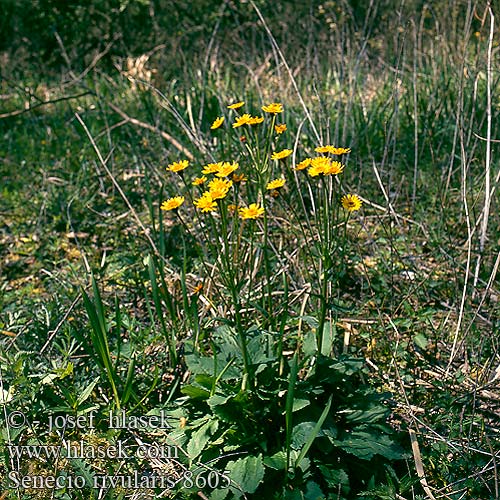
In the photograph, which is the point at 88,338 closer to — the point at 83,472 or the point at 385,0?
the point at 83,472

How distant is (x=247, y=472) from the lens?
1.51 m

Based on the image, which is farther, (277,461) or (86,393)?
(86,393)

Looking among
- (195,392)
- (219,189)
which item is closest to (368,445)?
(195,392)

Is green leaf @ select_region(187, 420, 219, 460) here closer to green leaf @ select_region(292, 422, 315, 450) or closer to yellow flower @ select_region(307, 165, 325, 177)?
green leaf @ select_region(292, 422, 315, 450)

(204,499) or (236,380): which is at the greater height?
(236,380)

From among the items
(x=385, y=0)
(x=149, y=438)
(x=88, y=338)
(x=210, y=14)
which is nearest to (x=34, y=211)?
(x=88, y=338)

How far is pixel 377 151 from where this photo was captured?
3406mm

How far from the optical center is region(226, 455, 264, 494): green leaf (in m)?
1.48

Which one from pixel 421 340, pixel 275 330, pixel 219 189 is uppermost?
pixel 219 189

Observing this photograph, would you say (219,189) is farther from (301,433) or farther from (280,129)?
(301,433)

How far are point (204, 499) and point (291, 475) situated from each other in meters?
0.21

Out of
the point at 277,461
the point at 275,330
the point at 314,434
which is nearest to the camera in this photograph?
the point at 314,434

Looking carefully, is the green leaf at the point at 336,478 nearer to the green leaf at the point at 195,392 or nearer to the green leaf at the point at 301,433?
the green leaf at the point at 301,433

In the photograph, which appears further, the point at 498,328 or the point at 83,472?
the point at 498,328
